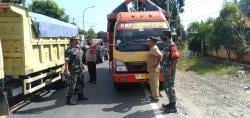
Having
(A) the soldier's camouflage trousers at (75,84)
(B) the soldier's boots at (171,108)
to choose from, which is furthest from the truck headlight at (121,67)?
(B) the soldier's boots at (171,108)

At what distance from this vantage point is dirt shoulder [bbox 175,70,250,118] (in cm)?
1023

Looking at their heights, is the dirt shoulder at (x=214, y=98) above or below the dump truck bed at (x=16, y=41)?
below

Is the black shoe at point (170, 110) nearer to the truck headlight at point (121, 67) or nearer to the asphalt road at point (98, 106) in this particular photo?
the asphalt road at point (98, 106)

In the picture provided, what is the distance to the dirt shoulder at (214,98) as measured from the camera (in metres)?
10.2

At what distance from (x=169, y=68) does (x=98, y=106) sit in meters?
2.22

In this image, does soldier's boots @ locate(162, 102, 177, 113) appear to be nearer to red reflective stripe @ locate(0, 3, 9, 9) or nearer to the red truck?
the red truck

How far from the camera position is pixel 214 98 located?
12.5m

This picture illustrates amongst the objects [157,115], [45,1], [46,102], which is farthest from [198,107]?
[45,1]

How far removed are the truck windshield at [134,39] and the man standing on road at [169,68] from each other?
239cm

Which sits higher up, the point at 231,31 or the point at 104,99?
the point at 231,31

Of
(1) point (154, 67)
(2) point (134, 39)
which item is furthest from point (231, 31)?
(1) point (154, 67)

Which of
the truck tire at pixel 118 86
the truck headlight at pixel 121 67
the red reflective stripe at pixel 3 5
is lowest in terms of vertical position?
the truck tire at pixel 118 86

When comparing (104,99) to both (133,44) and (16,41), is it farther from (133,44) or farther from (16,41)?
(16,41)

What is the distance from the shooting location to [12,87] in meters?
10.3
